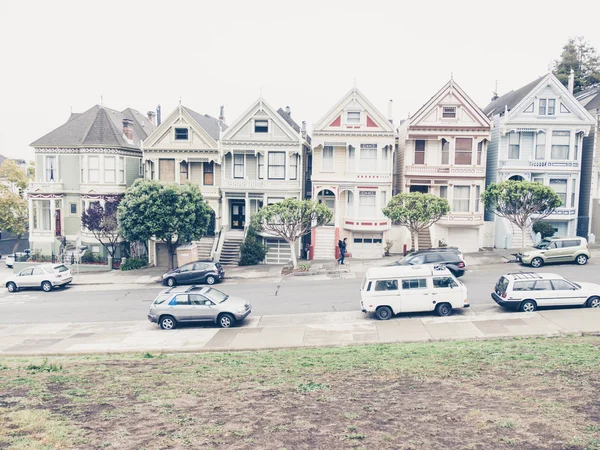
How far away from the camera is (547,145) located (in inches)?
1430

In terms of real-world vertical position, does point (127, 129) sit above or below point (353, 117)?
below

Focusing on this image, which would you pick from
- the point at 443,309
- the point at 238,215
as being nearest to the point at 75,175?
the point at 238,215

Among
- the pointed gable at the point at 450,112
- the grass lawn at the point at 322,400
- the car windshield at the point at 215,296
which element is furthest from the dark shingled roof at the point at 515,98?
the car windshield at the point at 215,296

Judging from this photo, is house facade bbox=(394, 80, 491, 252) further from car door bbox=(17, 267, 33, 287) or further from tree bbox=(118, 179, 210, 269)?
car door bbox=(17, 267, 33, 287)

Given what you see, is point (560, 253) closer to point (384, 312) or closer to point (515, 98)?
point (384, 312)

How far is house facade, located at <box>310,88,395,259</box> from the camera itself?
36309 mm

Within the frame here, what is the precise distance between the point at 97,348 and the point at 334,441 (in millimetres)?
12577

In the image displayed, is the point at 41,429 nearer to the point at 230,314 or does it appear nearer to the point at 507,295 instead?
the point at 230,314

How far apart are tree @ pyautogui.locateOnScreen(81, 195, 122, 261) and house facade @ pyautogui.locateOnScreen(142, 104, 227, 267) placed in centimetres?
268

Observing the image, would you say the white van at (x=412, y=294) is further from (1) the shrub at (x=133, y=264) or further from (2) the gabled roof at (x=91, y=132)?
(2) the gabled roof at (x=91, y=132)

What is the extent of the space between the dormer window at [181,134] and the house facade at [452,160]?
1623 cm

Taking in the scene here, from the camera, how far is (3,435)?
30.6ft

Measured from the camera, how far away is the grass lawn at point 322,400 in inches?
353

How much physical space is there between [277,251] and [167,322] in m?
16.4
